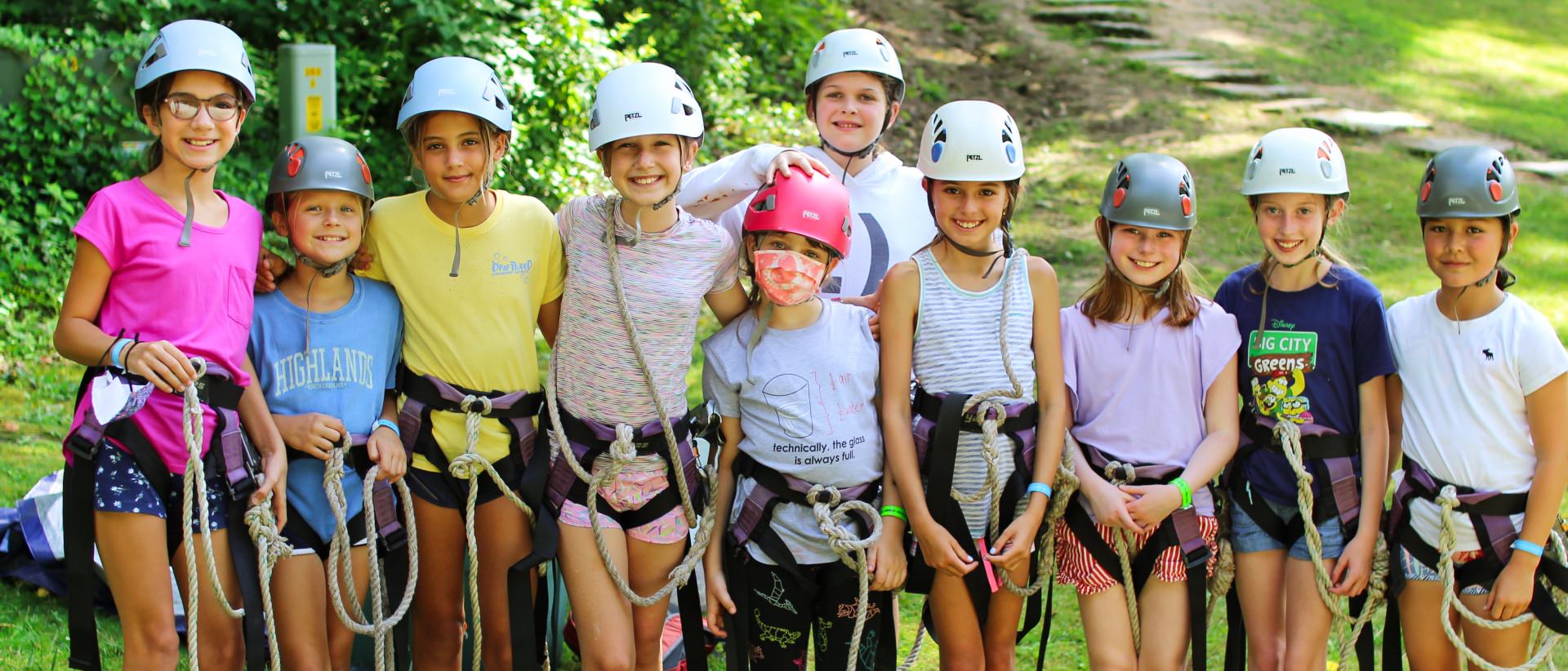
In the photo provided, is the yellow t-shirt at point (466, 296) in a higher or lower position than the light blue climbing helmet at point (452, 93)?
lower

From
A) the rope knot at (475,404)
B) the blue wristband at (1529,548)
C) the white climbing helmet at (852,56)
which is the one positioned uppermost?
the white climbing helmet at (852,56)

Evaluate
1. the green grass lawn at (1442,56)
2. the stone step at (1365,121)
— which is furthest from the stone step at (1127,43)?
the stone step at (1365,121)

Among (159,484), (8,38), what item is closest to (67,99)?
(8,38)

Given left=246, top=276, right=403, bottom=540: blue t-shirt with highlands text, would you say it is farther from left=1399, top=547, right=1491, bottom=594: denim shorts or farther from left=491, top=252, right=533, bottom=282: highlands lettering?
left=1399, top=547, right=1491, bottom=594: denim shorts

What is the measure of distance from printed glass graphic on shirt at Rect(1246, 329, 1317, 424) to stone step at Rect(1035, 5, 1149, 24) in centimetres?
1253

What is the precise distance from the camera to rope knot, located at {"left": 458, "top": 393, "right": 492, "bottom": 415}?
3.84 meters

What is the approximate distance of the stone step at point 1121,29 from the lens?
15453 millimetres

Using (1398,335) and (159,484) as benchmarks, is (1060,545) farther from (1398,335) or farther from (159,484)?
(159,484)

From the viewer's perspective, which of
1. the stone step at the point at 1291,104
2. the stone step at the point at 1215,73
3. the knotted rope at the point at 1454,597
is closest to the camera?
the knotted rope at the point at 1454,597

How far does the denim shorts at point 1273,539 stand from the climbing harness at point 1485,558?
0.20 m

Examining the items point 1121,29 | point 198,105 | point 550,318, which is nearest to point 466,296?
point 550,318

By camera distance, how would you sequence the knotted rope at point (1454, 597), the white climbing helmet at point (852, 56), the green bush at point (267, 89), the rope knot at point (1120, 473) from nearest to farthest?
the knotted rope at point (1454, 597)
the rope knot at point (1120, 473)
the white climbing helmet at point (852, 56)
the green bush at point (267, 89)

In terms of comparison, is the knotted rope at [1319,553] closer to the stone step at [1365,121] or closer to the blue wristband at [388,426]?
the blue wristband at [388,426]

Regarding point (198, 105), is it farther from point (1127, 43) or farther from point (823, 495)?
point (1127, 43)
